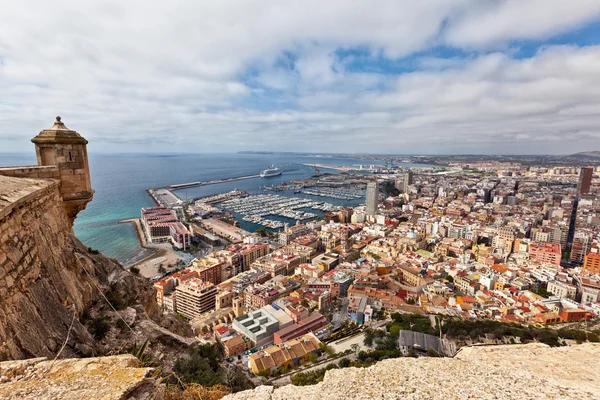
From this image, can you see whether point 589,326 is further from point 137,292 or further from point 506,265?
point 137,292

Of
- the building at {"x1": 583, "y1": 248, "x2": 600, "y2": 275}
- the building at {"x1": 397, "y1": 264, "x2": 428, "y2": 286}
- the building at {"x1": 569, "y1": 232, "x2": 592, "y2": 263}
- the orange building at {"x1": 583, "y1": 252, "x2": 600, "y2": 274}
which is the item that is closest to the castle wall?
the building at {"x1": 397, "y1": 264, "x2": 428, "y2": 286}

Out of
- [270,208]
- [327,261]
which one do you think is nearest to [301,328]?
[327,261]

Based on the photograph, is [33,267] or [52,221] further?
[52,221]

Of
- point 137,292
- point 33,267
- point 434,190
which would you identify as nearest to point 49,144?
point 33,267

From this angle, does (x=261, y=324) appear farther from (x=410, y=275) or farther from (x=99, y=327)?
(x=410, y=275)

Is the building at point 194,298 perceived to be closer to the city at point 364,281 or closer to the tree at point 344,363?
the city at point 364,281

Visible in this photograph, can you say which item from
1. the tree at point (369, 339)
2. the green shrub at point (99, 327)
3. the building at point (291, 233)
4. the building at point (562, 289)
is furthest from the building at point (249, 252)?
the building at point (562, 289)

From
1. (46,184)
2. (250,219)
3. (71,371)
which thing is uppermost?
(46,184)
